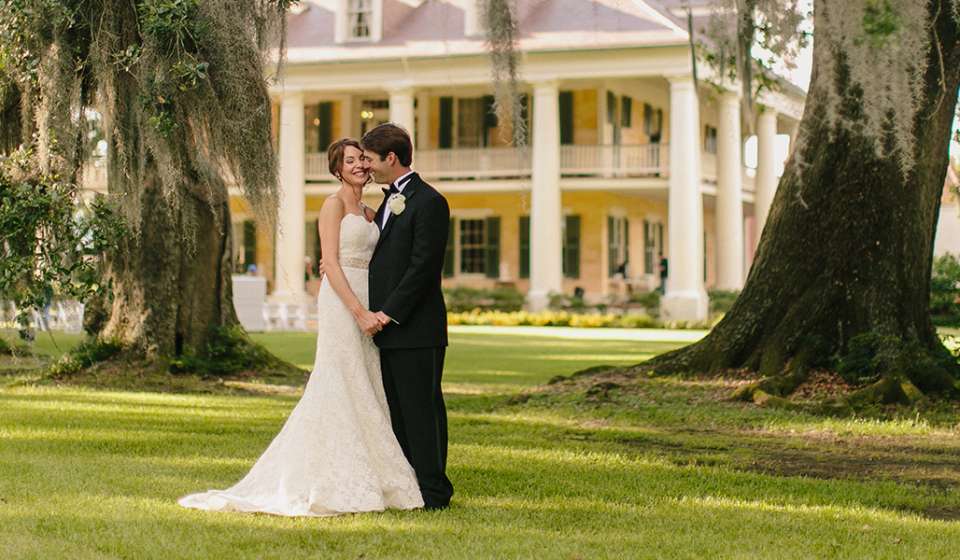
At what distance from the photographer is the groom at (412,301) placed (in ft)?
20.4

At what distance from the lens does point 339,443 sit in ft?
20.2

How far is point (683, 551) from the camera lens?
539 centimetres

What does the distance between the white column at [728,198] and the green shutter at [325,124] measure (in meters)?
10.3

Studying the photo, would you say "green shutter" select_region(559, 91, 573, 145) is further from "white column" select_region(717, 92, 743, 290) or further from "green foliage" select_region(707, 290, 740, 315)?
"green foliage" select_region(707, 290, 740, 315)

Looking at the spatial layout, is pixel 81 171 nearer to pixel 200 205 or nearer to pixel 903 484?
pixel 200 205

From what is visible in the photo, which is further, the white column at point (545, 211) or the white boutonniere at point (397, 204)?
the white column at point (545, 211)

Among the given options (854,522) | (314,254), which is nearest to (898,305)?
(854,522)

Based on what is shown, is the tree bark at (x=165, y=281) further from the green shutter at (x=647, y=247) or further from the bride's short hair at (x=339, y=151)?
the green shutter at (x=647, y=247)

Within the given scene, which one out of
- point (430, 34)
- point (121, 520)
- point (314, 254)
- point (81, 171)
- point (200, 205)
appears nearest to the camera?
point (121, 520)

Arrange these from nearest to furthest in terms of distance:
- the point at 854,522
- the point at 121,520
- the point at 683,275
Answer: the point at 121,520
the point at 854,522
the point at 683,275

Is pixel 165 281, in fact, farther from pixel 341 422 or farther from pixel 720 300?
pixel 720 300

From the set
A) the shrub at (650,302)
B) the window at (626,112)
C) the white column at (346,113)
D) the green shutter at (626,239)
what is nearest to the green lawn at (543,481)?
the shrub at (650,302)

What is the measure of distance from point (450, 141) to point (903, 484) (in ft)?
98.3

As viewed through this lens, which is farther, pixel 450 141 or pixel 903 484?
pixel 450 141
